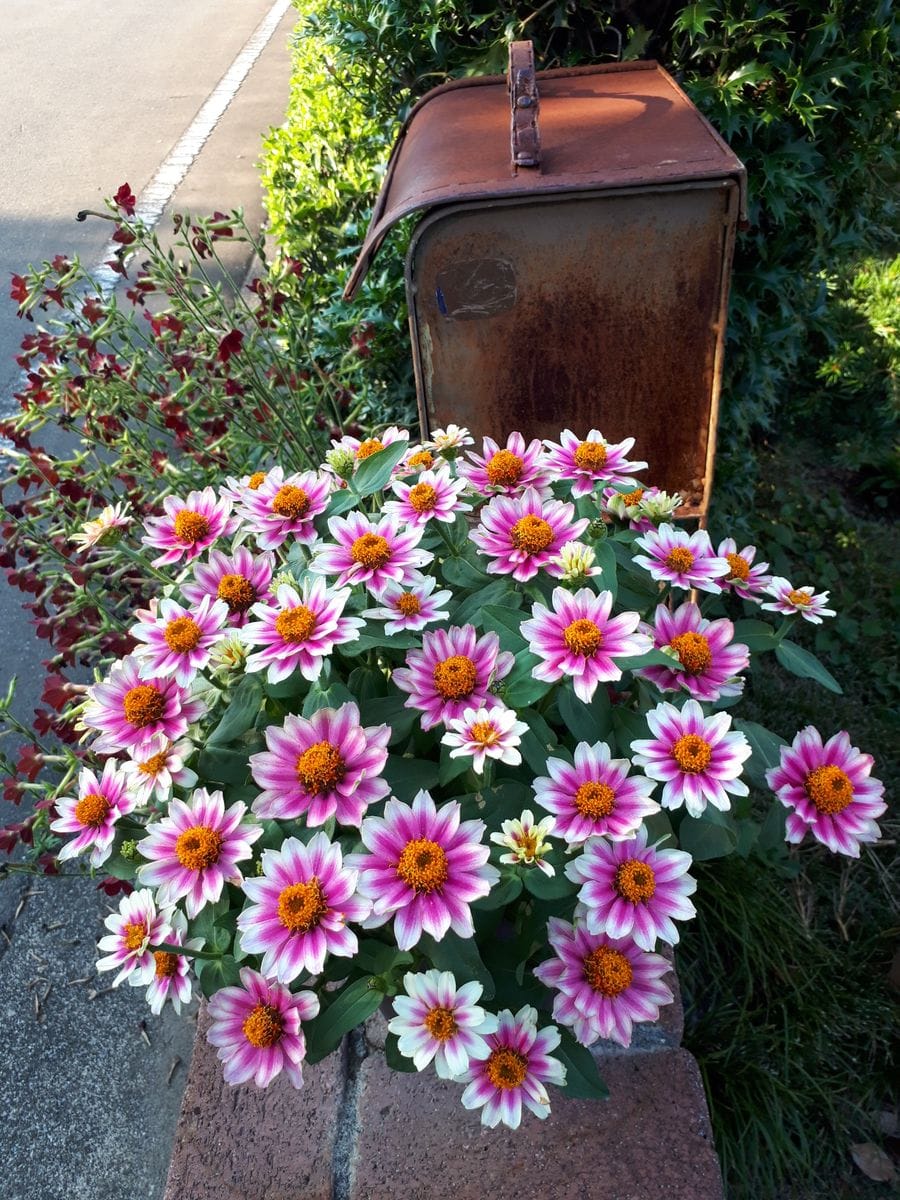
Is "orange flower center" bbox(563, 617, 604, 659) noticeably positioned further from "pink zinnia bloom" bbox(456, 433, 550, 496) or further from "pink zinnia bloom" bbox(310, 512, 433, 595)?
"pink zinnia bloom" bbox(456, 433, 550, 496)

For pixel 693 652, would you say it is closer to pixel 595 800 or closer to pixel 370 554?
pixel 595 800

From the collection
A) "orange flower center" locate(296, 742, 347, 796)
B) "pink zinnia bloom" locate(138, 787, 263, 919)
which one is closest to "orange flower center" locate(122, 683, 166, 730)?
"pink zinnia bloom" locate(138, 787, 263, 919)

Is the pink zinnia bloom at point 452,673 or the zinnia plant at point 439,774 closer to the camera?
the zinnia plant at point 439,774

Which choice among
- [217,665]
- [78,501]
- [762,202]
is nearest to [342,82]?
[762,202]

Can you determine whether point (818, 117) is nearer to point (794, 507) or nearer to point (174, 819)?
point (794, 507)

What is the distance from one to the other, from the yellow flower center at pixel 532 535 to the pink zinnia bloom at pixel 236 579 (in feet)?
1.07

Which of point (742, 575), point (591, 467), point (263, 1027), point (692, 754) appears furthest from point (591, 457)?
point (263, 1027)

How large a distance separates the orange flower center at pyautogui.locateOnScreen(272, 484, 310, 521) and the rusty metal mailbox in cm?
57

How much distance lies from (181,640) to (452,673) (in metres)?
0.32

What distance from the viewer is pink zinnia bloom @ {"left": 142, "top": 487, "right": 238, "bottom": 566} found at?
1.22 metres

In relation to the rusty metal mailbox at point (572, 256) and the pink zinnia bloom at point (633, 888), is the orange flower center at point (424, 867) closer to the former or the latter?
the pink zinnia bloom at point (633, 888)

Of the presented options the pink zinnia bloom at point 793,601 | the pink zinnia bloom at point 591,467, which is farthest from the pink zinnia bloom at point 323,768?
the pink zinnia bloom at point 793,601

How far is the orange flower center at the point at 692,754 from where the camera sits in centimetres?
98

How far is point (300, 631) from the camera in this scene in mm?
1021
